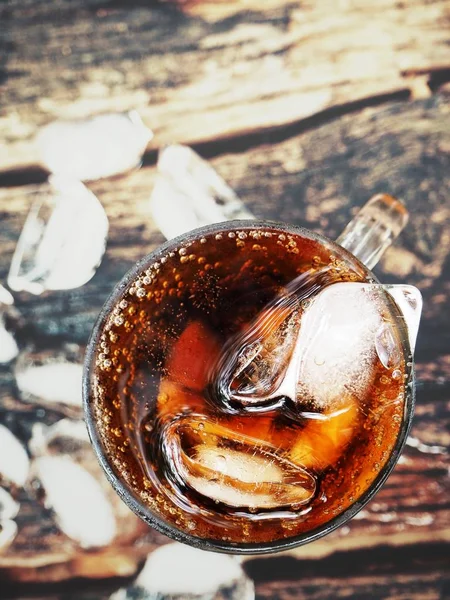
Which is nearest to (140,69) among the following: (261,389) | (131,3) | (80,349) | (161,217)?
(131,3)

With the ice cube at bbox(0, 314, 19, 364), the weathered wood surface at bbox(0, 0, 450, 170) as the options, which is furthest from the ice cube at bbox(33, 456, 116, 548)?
the weathered wood surface at bbox(0, 0, 450, 170)

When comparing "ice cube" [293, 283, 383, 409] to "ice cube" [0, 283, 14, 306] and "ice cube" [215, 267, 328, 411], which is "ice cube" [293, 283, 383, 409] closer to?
"ice cube" [215, 267, 328, 411]

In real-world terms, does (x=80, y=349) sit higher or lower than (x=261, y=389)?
lower

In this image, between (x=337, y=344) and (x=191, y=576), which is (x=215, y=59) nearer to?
(x=337, y=344)

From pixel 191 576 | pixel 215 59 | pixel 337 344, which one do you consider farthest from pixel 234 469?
pixel 215 59

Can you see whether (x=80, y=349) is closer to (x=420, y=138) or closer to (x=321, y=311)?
(x=321, y=311)

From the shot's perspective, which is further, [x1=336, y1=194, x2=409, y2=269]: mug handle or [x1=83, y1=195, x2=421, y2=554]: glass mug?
[x1=336, y1=194, x2=409, y2=269]: mug handle

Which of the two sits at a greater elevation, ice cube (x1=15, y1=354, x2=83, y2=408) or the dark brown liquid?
the dark brown liquid
